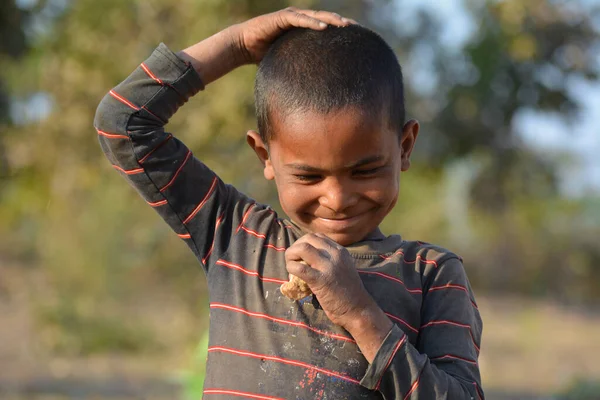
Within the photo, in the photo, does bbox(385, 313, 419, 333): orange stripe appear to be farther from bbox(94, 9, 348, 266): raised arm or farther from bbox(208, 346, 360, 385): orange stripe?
bbox(94, 9, 348, 266): raised arm

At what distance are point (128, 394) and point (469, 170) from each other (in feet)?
22.8

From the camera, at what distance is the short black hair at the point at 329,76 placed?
5.60ft

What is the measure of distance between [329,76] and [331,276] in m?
0.44

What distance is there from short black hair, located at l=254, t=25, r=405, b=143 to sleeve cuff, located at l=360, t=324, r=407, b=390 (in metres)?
0.46

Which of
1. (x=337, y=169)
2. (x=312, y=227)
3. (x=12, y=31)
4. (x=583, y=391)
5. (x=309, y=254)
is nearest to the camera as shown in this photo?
(x=309, y=254)

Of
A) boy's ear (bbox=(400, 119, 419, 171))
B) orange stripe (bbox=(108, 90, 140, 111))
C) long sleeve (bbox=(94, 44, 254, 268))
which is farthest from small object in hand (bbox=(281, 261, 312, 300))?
orange stripe (bbox=(108, 90, 140, 111))

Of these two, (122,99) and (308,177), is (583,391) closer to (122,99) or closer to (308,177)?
(308,177)

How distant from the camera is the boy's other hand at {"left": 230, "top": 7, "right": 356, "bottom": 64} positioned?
1.88m

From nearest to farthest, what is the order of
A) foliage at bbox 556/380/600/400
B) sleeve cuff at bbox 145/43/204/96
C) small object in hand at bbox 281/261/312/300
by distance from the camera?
1. small object in hand at bbox 281/261/312/300
2. sleeve cuff at bbox 145/43/204/96
3. foliage at bbox 556/380/600/400

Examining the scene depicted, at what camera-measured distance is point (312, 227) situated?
5.93ft

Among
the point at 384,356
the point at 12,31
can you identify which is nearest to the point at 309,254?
the point at 384,356

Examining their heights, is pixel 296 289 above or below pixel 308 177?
below

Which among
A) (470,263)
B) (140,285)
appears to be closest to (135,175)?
(140,285)

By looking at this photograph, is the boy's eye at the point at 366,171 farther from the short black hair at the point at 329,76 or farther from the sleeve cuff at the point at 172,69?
the sleeve cuff at the point at 172,69
